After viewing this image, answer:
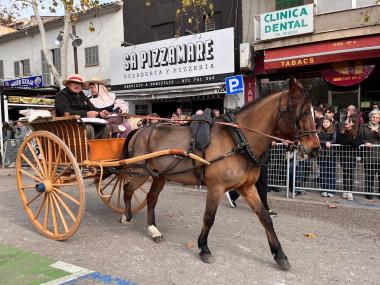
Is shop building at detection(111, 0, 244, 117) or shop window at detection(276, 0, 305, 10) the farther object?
shop building at detection(111, 0, 244, 117)

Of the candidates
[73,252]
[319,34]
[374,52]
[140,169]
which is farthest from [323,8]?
[73,252]

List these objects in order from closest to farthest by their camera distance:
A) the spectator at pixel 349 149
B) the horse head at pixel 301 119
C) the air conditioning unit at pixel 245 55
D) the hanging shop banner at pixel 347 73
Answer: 1. the horse head at pixel 301 119
2. the spectator at pixel 349 149
3. the hanging shop banner at pixel 347 73
4. the air conditioning unit at pixel 245 55

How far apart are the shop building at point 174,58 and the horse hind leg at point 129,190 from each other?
8.18m

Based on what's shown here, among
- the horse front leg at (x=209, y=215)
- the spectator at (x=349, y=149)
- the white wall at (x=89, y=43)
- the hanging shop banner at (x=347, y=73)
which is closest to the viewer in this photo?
the horse front leg at (x=209, y=215)

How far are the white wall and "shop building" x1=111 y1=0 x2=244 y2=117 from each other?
73 centimetres

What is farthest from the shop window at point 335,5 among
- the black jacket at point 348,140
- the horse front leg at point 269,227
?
the horse front leg at point 269,227

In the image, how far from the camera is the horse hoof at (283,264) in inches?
155

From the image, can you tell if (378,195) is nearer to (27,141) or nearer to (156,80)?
(27,141)

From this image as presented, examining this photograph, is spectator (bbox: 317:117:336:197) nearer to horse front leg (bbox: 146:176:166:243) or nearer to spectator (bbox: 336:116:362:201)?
spectator (bbox: 336:116:362:201)

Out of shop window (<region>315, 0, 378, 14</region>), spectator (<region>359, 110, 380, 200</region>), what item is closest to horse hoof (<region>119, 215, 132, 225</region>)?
spectator (<region>359, 110, 380, 200</region>)

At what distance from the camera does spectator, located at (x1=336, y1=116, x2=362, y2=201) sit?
7188mm

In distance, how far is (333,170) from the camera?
7414mm

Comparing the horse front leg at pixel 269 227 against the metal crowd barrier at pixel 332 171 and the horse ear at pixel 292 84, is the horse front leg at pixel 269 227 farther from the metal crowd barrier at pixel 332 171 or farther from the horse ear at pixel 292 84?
the metal crowd barrier at pixel 332 171

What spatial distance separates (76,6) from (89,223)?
27.7 feet
